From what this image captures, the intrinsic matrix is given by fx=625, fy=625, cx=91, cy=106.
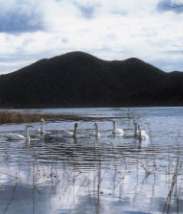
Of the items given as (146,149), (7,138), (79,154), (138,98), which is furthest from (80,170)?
(138,98)

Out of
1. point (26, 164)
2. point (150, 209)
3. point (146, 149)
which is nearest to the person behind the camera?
point (150, 209)

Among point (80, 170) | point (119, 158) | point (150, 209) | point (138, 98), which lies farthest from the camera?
point (138, 98)

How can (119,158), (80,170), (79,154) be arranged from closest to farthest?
(80,170) → (119,158) → (79,154)

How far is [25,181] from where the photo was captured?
48.2ft

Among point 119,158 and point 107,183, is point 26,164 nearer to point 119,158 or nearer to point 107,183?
point 119,158

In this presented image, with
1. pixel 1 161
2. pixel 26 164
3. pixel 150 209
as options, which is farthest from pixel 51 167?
pixel 150 209

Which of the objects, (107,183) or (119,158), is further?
(119,158)

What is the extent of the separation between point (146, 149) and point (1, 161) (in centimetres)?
678

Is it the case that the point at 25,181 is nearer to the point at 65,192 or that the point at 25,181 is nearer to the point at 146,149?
the point at 65,192

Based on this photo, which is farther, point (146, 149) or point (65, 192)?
point (146, 149)

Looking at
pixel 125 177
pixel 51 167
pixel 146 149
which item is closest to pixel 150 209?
pixel 125 177

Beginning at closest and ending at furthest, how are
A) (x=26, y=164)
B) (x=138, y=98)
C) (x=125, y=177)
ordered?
(x=125, y=177) < (x=26, y=164) < (x=138, y=98)

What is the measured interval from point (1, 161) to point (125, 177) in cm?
557

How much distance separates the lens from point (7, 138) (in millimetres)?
30891
